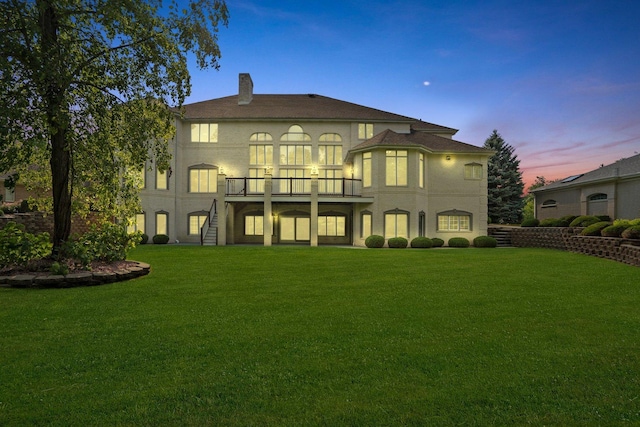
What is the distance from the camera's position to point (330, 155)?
89.1 ft

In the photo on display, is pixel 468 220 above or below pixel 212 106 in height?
below

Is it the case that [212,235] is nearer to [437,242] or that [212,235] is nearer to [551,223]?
[437,242]

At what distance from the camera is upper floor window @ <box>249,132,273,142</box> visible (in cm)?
2700

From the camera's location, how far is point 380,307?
6.71 meters

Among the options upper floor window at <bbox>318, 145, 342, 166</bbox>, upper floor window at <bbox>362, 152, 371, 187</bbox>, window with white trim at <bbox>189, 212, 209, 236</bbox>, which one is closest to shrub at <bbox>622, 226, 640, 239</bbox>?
upper floor window at <bbox>362, 152, 371, 187</bbox>

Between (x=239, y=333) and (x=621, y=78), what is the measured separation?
21748 mm

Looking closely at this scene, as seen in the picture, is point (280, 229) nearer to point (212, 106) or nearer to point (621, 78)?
point (212, 106)

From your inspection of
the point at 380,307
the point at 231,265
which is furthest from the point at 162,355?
the point at 231,265

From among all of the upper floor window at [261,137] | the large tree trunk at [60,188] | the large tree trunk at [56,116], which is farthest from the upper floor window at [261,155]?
the large tree trunk at [60,188]

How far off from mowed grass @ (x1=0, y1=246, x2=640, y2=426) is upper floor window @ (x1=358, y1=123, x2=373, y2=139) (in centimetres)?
1999

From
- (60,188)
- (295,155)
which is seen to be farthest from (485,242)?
(60,188)

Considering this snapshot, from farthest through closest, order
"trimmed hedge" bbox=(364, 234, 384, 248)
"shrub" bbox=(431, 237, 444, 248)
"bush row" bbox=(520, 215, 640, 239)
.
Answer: "shrub" bbox=(431, 237, 444, 248), "trimmed hedge" bbox=(364, 234, 384, 248), "bush row" bbox=(520, 215, 640, 239)

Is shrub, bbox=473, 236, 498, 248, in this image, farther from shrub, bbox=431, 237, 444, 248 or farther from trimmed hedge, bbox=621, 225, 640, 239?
trimmed hedge, bbox=621, 225, 640, 239

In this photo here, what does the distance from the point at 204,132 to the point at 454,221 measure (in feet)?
65.7
